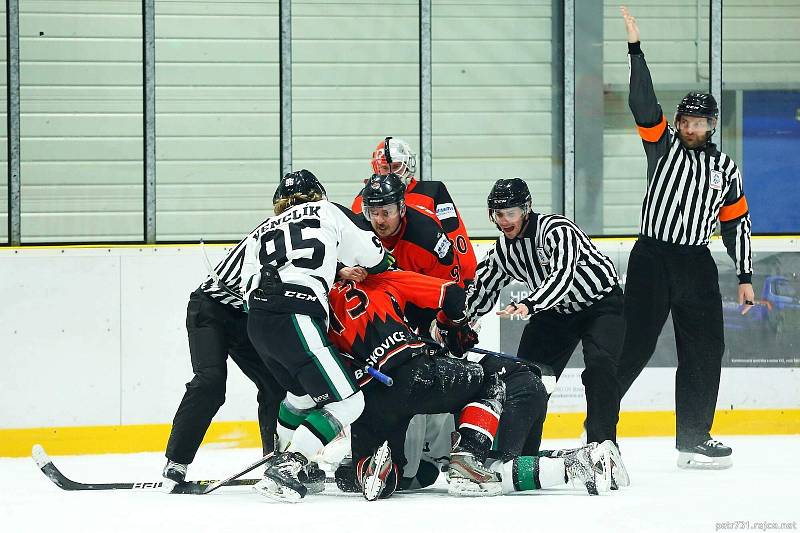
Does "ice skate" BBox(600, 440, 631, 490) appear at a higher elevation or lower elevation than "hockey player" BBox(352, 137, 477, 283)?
lower

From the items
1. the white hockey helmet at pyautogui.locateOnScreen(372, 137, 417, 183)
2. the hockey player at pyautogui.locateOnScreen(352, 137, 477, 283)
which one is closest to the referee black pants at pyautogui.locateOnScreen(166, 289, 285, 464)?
the hockey player at pyautogui.locateOnScreen(352, 137, 477, 283)

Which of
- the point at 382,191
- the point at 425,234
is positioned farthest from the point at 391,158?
the point at 382,191

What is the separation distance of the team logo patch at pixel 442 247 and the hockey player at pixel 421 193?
311mm

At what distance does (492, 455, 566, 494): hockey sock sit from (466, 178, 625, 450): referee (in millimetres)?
661

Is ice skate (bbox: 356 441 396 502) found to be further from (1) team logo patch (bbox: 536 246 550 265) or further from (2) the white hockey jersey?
(1) team logo patch (bbox: 536 246 550 265)

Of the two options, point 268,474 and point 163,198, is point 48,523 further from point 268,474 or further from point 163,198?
point 163,198

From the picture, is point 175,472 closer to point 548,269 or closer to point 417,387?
point 417,387

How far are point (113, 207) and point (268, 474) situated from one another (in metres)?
3.40

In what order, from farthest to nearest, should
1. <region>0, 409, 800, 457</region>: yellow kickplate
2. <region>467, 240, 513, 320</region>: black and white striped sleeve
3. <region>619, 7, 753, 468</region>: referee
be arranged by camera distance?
<region>0, 409, 800, 457</region>: yellow kickplate
<region>619, 7, 753, 468</region>: referee
<region>467, 240, 513, 320</region>: black and white striped sleeve

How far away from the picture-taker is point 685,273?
5348 millimetres

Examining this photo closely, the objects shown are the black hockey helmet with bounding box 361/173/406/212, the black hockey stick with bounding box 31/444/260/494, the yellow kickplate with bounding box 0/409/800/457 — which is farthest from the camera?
the yellow kickplate with bounding box 0/409/800/457

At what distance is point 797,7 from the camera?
7.91 metres

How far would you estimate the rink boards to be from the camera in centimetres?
623

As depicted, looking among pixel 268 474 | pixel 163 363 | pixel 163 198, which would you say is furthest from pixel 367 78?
pixel 268 474
